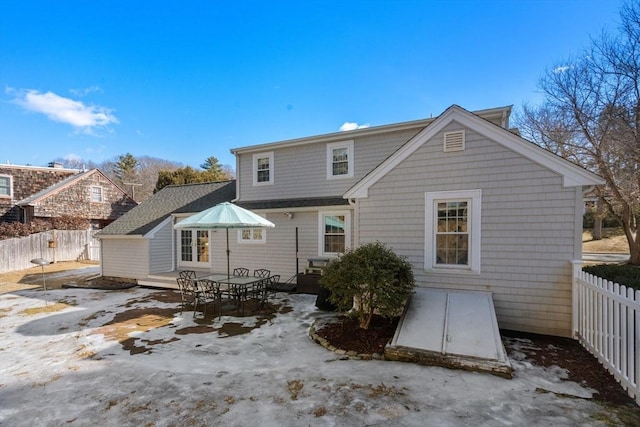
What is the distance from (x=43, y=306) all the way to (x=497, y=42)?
17749 mm

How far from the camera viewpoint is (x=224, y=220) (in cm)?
745

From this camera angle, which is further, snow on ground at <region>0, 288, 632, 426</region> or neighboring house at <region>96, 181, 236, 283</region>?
neighboring house at <region>96, 181, 236, 283</region>

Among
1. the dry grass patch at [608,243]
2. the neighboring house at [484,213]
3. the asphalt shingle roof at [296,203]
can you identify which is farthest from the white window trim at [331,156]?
the dry grass patch at [608,243]

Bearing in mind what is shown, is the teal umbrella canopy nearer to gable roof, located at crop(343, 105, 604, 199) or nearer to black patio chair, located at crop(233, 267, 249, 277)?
gable roof, located at crop(343, 105, 604, 199)

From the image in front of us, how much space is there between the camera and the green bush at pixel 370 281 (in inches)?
209

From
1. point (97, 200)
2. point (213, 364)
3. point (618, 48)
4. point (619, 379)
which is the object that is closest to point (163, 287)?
point (213, 364)

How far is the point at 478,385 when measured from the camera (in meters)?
3.87

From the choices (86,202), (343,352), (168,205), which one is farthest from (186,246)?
(86,202)

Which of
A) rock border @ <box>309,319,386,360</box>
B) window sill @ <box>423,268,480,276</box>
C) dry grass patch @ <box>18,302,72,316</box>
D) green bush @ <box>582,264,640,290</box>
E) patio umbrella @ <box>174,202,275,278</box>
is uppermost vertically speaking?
patio umbrella @ <box>174,202,275,278</box>

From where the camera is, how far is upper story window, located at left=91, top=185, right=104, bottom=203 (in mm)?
23109

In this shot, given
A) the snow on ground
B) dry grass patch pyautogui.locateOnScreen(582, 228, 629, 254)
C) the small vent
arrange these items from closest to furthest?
the snow on ground → the small vent → dry grass patch pyautogui.locateOnScreen(582, 228, 629, 254)

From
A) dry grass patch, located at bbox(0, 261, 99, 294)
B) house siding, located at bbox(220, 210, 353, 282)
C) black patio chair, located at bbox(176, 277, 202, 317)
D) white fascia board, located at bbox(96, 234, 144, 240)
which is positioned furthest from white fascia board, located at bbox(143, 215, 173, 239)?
black patio chair, located at bbox(176, 277, 202, 317)

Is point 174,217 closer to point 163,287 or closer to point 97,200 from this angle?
point 163,287

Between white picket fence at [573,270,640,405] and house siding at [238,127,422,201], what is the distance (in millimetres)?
6257
